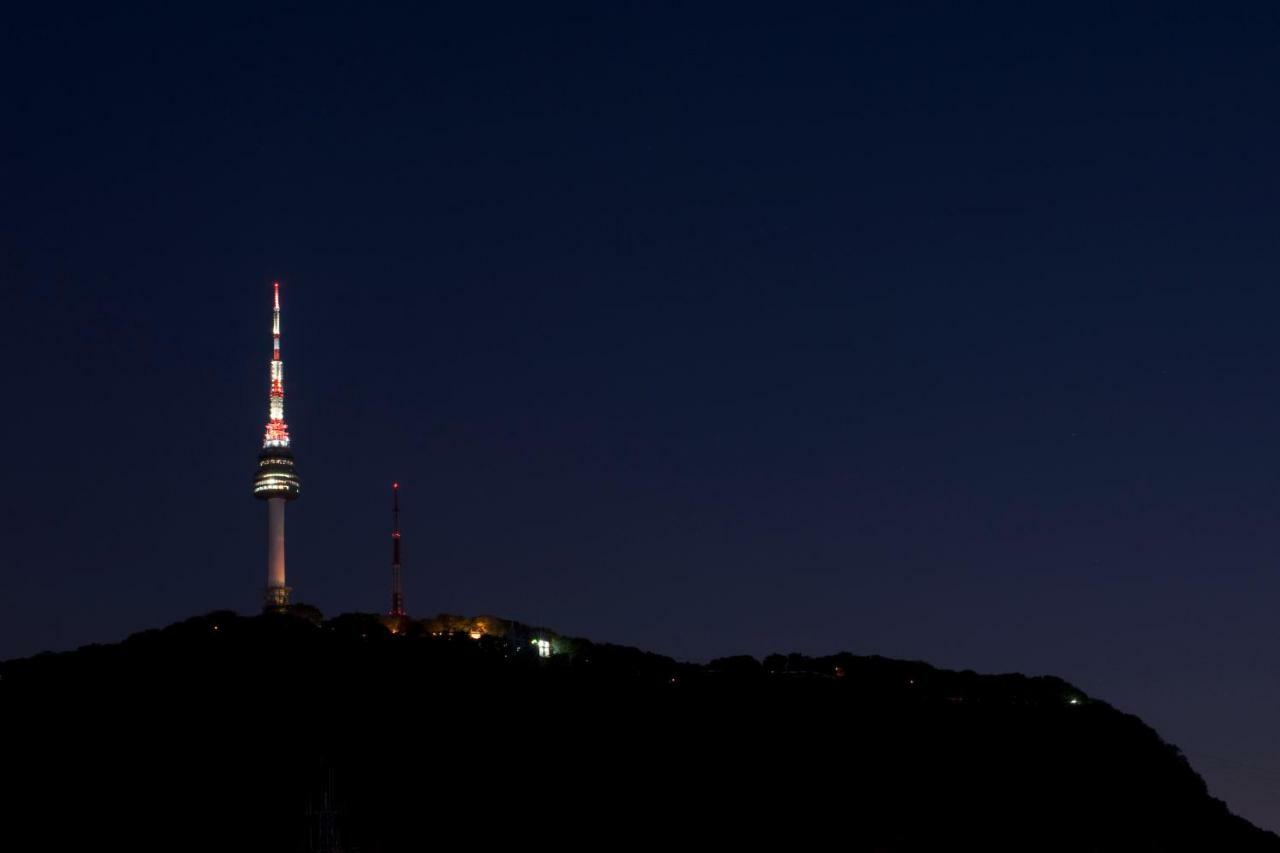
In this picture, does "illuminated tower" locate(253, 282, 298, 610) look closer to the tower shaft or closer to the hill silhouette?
the tower shaft

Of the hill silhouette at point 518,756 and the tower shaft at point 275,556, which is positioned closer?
the hill silhouette at point 518,756

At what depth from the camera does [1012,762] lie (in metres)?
96.8

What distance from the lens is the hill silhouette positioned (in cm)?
7956

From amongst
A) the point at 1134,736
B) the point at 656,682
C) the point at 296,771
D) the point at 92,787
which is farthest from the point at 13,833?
the point at 1134,736

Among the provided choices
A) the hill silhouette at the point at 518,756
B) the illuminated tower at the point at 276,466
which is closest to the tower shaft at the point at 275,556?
the illuminated tower at the point at 276,466

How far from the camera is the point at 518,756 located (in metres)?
87.5

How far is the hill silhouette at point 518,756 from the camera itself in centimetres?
7956

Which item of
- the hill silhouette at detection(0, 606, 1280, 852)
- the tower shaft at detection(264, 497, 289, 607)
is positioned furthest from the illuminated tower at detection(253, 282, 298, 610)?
the hill silhouette at detection(0, 606, 1280, 852)

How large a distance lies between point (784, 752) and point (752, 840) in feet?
40.7

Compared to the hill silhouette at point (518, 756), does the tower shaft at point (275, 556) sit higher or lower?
higher

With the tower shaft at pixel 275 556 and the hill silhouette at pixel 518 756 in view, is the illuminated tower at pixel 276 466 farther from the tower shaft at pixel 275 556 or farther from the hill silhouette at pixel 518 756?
the hill silhouette at pixel 518 756

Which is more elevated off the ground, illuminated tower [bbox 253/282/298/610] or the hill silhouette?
illuminated tower [bbox 253/282/298/610]

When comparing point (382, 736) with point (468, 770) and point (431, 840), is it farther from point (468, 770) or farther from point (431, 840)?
point (431, 840)

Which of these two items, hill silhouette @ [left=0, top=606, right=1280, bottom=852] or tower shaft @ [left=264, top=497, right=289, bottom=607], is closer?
hill silhouette @ [left=0, top=606, right=1280, bottom=852]
